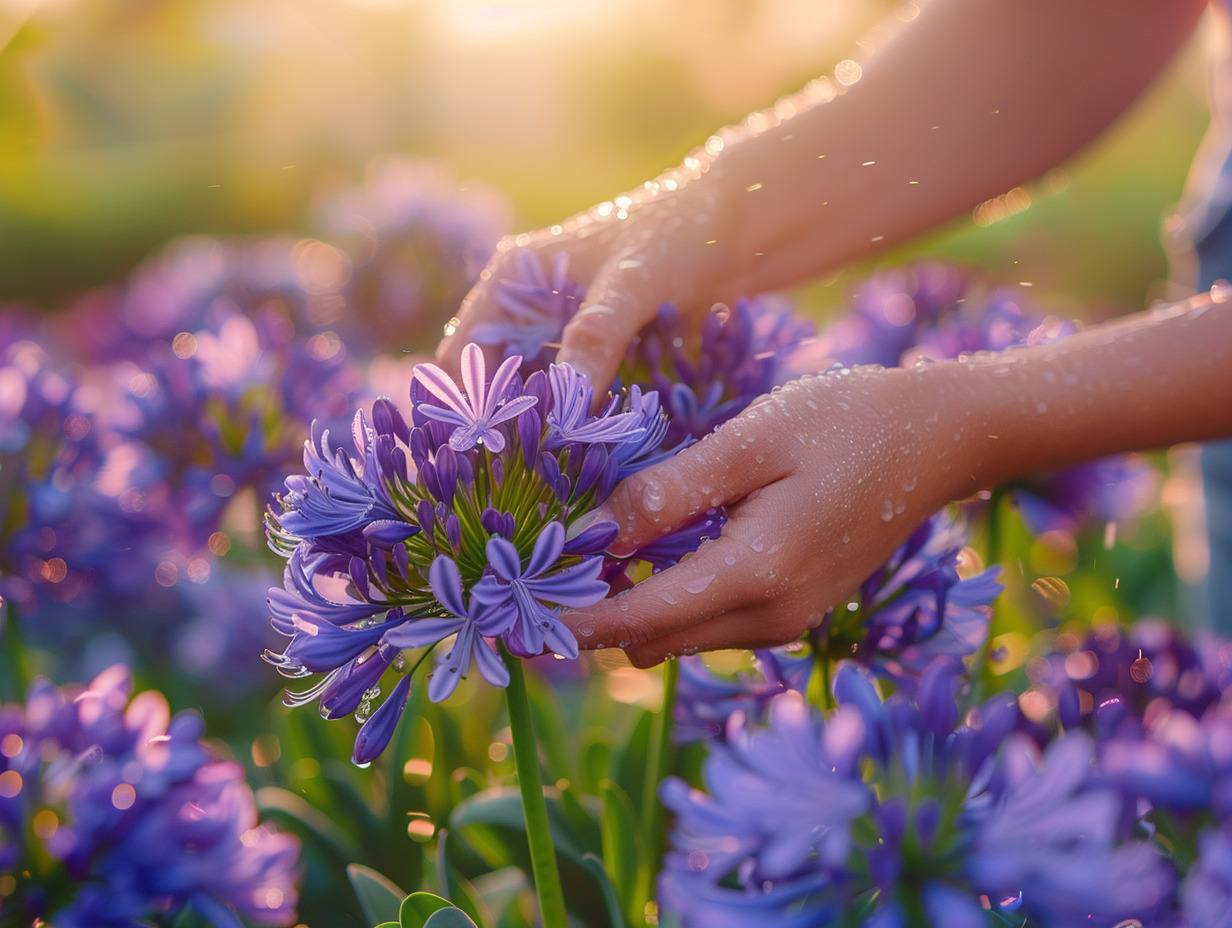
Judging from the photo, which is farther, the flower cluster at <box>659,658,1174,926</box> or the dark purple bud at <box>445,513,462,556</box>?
the dark purple bud at <box>445,513,462,556</box>

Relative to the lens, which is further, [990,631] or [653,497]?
[990,631]

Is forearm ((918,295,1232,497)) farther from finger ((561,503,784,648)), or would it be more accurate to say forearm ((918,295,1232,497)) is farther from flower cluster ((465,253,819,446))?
finger ((561,503,784,648))

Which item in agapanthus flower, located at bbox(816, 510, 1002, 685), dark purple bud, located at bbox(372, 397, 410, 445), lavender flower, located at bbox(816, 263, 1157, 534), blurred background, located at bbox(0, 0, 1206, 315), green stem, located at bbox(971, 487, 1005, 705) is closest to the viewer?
dark purple bud, located at bbox(372, 397, 410, 445)

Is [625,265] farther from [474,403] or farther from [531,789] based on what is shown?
[531,789]

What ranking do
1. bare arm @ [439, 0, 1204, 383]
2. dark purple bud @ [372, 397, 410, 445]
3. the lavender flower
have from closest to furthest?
dark purple bud @ [372, 397, 410, 445] → bare arm @ [439, 0, 1204, 383] → the lavender flower

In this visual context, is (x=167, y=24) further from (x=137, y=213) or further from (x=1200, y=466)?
(x=1200, y=466)

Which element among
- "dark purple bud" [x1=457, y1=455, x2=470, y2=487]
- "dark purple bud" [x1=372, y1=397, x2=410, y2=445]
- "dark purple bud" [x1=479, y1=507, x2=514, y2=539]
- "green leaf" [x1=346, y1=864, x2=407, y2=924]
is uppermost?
"dark purple bud" [x1=372, y1=397, x2=410, y2=445]

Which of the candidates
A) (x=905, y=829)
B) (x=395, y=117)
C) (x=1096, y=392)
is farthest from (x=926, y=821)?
(x=395, y=117)

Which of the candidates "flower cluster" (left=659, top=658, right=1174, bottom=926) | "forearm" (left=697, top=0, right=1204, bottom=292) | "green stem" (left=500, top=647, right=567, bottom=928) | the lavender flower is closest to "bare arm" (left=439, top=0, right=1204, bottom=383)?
"forearm" (left=697, top=0, right=1204, bottom=292)

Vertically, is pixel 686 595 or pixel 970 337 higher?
pixel 686 595
